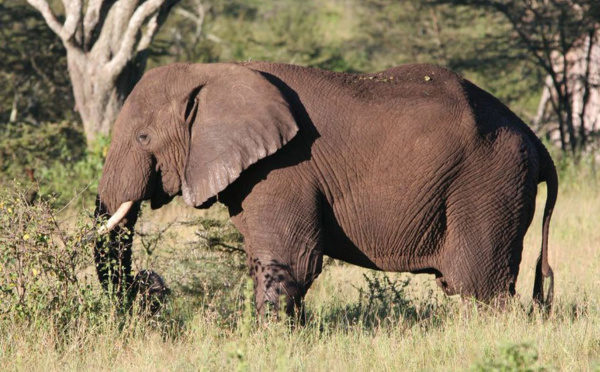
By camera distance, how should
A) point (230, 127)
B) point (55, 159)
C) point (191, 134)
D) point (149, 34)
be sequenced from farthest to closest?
1. point (55, 159)
2. point (149, 34)
3. point (191, 134)
4. point (230, 127)

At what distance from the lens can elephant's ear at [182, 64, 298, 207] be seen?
6.59 metres

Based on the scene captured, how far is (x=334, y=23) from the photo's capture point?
114ft

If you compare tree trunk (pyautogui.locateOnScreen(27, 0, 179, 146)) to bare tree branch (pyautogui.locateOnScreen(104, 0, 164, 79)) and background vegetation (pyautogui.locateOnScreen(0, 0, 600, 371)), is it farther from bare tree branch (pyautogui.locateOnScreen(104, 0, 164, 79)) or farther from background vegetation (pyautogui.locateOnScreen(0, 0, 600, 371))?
background vegetation (pyautogui.locateOnScreen(0, 0, 600, 371))

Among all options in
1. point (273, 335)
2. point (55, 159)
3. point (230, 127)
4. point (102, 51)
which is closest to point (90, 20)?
point (102, 51)

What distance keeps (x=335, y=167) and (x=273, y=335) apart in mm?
1210

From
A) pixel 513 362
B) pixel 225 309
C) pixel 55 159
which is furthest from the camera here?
pixel 55 159

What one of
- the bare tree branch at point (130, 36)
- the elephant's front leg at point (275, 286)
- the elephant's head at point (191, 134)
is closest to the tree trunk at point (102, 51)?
the bare tree branch at point (130, 36)

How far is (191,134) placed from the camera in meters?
6.85

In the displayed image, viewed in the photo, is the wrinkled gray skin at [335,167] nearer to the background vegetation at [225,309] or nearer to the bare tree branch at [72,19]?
the background vegetation at [225,309]

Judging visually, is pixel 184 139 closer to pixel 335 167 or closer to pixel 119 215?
pixel 119 215

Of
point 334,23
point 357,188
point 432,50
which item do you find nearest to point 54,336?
point 357,188

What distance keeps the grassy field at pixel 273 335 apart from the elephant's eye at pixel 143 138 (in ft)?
2.91

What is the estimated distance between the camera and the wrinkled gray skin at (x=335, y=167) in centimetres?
662

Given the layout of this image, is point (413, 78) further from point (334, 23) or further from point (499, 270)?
point (334, 23)
